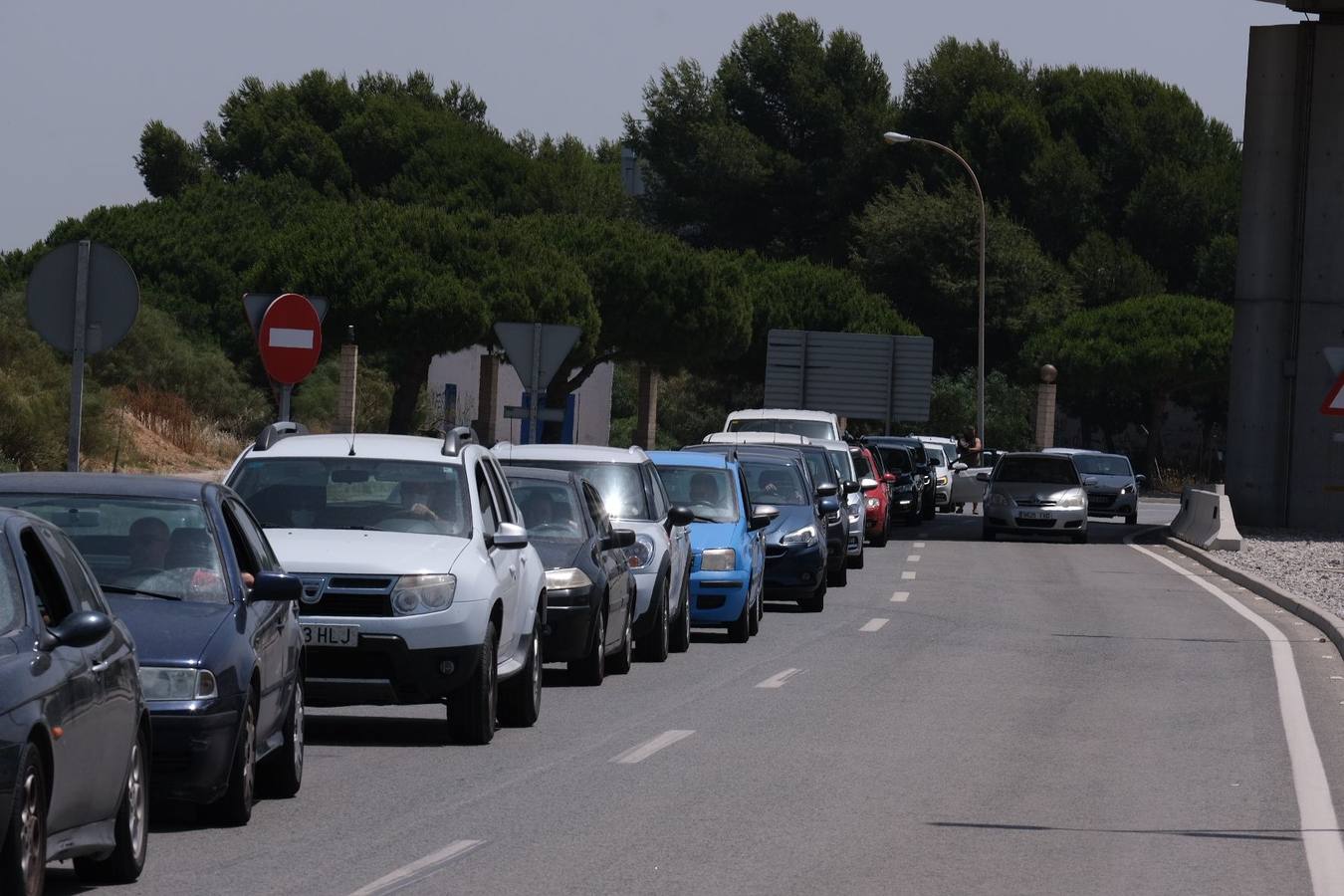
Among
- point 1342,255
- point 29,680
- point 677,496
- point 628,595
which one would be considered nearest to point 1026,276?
point 1342,255

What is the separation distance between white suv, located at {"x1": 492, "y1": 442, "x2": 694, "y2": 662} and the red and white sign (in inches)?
64.7

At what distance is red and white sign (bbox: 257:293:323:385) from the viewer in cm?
1725

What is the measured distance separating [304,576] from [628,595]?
16.2 feet

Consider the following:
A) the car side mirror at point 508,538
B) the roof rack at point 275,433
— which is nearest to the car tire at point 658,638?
the roof rack at point 275,433

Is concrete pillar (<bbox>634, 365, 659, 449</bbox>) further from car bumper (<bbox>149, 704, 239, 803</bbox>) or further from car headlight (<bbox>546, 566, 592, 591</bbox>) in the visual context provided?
car bumper (<bbox>149, 704, 239, 803</bbox>)

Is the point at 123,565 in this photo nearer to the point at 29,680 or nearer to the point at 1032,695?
the point at 29,680

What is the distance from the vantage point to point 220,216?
6806cm

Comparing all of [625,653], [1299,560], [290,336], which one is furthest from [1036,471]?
[625,653]

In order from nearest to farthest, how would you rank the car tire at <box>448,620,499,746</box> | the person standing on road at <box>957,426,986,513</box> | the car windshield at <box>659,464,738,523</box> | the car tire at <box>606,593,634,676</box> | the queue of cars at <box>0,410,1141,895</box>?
the queue of cars at <box>0,410,1141,895</box>, the car tire at <box>448,620,499,746</box>, the car tire at <box>606,593,634,676</box>, the car windshield at <box>659,464,738,523</box>, the person standing on road at <box>957,426,986,513</box>

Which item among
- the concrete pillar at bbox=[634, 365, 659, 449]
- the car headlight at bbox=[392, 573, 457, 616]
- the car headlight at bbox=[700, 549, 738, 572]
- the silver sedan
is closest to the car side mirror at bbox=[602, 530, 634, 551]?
the car headlight at bbox=[392, 573, 457, 616]

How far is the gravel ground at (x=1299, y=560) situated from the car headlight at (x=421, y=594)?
42.2 ft

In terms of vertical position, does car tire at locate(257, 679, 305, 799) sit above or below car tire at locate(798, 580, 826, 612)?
above

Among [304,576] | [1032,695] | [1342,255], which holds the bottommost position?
[1032,695]

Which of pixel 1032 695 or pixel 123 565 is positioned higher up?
pixel 123 565
